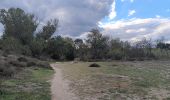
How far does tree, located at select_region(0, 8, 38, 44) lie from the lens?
94.8 m

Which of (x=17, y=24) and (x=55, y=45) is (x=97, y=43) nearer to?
(x=55, y=45)

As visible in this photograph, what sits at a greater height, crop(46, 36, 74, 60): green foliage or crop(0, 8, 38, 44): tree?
crop(0, 8, 38, 44): tree

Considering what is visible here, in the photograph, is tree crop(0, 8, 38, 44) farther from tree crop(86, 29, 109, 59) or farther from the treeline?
tree crop(86, 29, 109, 59)

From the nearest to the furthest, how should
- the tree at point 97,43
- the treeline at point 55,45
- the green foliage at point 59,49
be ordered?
1. the treeline at point 55,45
2. the green foliage at point 59,49
3. the tree at point 97,43

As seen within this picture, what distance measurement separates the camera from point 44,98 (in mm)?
18375

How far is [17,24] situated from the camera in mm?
95000

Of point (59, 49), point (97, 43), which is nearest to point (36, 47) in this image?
point (59, 49)

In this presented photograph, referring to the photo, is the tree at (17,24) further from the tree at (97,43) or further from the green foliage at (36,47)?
the tree at (97,43)

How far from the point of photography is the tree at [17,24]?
94.8m

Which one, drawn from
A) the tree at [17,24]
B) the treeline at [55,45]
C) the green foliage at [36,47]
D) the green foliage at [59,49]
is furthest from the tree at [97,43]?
the tree at [17,24]

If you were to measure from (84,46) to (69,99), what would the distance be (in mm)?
109033

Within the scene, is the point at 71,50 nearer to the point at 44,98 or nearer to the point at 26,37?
the point at 26,37

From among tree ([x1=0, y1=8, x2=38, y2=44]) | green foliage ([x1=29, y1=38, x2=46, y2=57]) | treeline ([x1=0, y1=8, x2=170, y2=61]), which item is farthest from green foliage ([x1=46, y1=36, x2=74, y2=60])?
tree ([x1=0, y1=8, x2=38, y2=44])

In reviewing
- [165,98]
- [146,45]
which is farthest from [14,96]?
[146,45]
